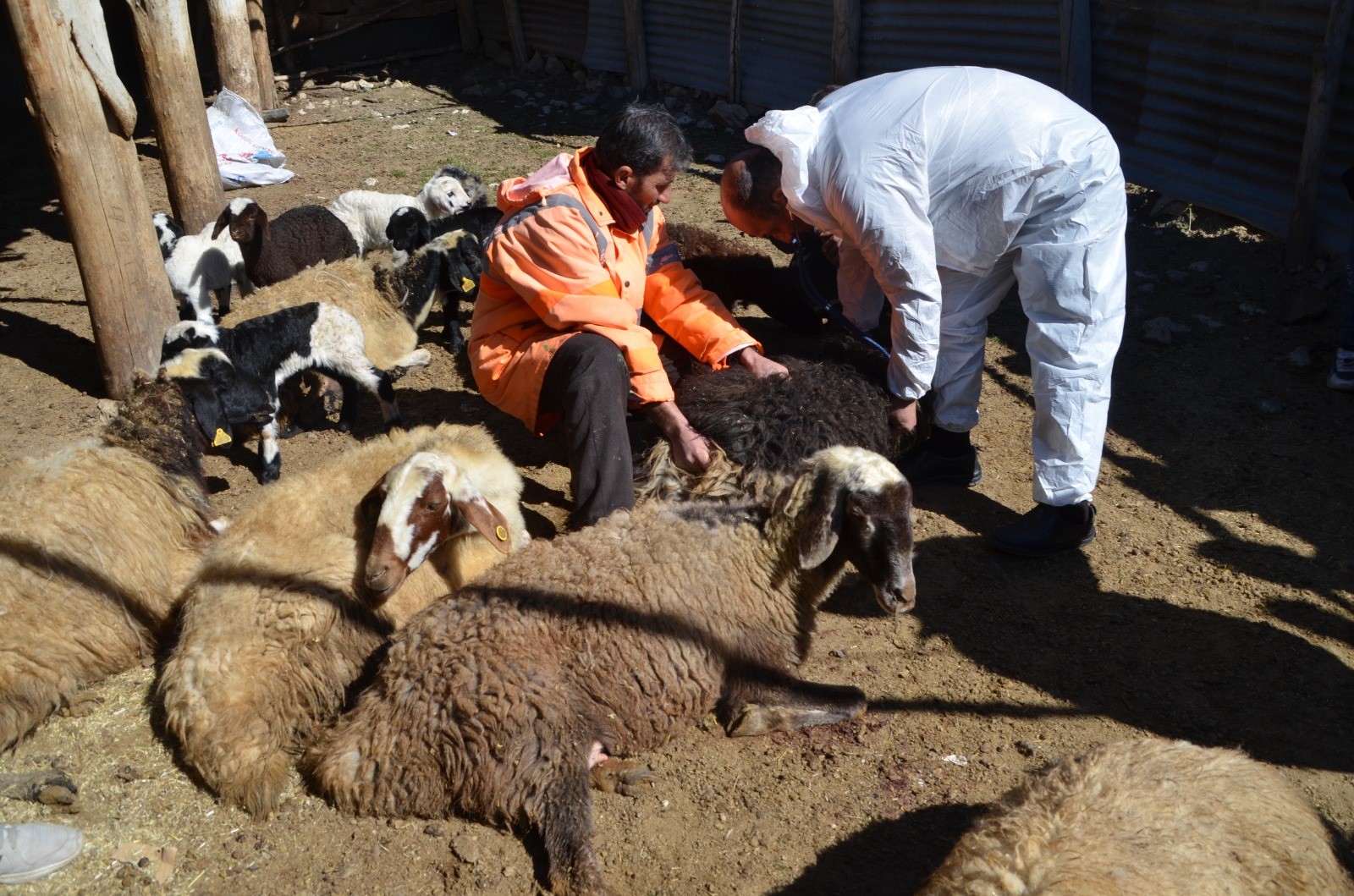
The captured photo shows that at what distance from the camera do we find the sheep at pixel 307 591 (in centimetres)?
324

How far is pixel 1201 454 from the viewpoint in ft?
16.7

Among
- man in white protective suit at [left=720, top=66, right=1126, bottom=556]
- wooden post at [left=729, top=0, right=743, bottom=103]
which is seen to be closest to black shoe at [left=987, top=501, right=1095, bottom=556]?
man in white protective suit at [left=720, top=66, right=1126, bottom=556]

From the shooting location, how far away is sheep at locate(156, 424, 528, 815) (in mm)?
3244

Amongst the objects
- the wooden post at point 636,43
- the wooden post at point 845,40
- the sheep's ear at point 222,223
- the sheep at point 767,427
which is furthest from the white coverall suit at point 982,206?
the wooden post at point 636,43

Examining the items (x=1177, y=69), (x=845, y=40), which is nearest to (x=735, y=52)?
(x=845, y=40)

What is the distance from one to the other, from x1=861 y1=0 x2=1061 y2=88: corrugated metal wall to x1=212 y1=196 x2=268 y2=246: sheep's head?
5571mm

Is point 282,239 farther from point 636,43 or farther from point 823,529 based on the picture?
point 636,43

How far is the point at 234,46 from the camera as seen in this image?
1097 cm

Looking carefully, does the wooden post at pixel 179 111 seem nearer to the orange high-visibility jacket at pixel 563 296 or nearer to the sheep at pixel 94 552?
the sheep at pixel 94 552

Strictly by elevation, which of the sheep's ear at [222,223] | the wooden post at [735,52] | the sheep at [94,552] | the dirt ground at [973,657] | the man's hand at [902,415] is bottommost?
the dirt ground at [973,657]

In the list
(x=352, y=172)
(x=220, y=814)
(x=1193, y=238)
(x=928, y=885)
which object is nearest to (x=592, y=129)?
(x=352, y=172)

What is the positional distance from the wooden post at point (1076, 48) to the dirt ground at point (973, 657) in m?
2.03

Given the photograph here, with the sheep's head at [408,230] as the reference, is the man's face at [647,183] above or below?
above

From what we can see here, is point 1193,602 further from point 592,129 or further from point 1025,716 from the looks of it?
point 592,129
